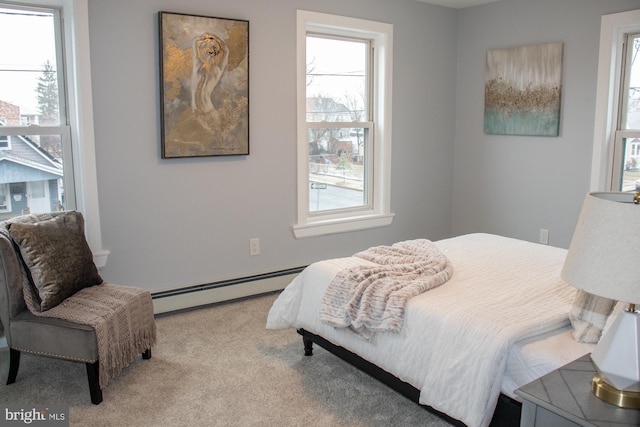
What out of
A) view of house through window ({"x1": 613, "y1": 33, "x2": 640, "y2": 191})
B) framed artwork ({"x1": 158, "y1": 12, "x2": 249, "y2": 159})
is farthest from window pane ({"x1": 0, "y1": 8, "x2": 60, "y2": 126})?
view of house through window ({"x1": 613, "y1": 33, "x2": 640, "y2": 191})

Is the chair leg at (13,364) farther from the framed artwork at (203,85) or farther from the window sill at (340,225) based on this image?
the window sill at (340,225)

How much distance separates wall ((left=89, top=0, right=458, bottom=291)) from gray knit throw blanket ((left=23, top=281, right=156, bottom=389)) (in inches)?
26.5

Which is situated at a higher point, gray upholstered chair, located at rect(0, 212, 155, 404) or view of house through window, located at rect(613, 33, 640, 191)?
view of house through window, located at rect(613, 33, 640, 191)

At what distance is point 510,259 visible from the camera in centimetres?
313

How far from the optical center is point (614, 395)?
1.46 m

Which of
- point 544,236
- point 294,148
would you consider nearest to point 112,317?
point 294,148

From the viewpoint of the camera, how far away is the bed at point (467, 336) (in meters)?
2.02

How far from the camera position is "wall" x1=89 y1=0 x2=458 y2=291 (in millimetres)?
3428

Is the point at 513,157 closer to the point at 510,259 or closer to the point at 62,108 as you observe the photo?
the point at 510,259

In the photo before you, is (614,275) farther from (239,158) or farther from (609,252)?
(239,158)

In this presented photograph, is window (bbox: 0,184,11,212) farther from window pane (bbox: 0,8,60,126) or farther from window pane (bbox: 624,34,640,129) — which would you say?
window pane (bbox: 624,34,640,129)

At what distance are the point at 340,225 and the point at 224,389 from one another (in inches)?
79.0


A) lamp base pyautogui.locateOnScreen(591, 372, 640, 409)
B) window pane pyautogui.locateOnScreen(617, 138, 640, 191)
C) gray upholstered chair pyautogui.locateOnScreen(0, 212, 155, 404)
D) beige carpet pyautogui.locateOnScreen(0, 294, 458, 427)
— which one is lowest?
beige carpet pyautogui.locateOnScreen(0, 294, 458, 427)

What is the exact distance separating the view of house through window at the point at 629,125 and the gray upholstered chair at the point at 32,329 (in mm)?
3728
